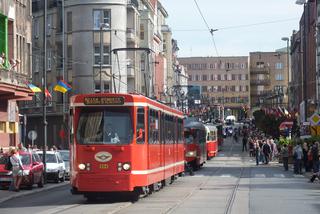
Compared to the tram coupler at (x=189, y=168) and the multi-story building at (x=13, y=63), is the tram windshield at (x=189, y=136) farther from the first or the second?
the multi-story building at (x=13, y=63)

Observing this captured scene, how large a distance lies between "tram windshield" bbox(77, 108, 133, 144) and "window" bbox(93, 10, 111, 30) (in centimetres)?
4585

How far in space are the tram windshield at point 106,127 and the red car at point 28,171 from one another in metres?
9.40

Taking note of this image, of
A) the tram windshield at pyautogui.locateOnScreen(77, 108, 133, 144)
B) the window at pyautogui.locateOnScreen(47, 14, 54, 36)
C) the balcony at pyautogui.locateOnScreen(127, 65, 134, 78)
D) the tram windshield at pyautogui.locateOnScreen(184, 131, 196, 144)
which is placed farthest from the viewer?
the window at pyautogui.locateOnScreen(47, 14, 54, 36)

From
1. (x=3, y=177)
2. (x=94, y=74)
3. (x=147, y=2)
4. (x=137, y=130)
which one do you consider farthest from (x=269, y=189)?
(x=147, y=2)

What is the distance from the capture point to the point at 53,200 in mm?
25422

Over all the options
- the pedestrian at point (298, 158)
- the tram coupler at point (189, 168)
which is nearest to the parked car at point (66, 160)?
the tram coupler at point (189, 168)

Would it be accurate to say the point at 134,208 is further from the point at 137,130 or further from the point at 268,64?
the point at 268,64

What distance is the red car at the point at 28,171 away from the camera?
32031 millimetres

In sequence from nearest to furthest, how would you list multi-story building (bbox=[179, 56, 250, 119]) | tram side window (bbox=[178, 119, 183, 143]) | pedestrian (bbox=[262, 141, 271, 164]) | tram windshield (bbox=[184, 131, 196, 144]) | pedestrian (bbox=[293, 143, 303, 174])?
tram side window (bbox=[178, 119, 183, 143]) → pedestrian (bbox=[293, 143, 303, 174]) → tram windshield (bbox=[184, 131, 196, 144]) → pedestrian (bbox=[262, 141, 271, 164]) → multi-story building (bbox=[179, 56, 250, 119])

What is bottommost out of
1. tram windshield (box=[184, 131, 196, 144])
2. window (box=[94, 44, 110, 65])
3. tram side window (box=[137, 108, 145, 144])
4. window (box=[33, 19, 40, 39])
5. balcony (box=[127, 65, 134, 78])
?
tram windshield (box=[184, 131, 196, 144])

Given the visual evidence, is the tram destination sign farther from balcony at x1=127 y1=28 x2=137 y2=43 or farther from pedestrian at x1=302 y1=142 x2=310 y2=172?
balcony at x1=127 y1=28 x2=137 y2=43

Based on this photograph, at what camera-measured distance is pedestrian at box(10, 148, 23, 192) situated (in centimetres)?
3027

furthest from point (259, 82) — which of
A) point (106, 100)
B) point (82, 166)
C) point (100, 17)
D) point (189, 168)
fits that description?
point (82, 166)

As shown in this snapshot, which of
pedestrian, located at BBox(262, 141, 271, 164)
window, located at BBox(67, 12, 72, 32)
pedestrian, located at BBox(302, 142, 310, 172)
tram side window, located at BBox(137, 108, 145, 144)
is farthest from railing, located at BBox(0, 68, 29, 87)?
window, located at BBox(67, 12, 72, 32)
